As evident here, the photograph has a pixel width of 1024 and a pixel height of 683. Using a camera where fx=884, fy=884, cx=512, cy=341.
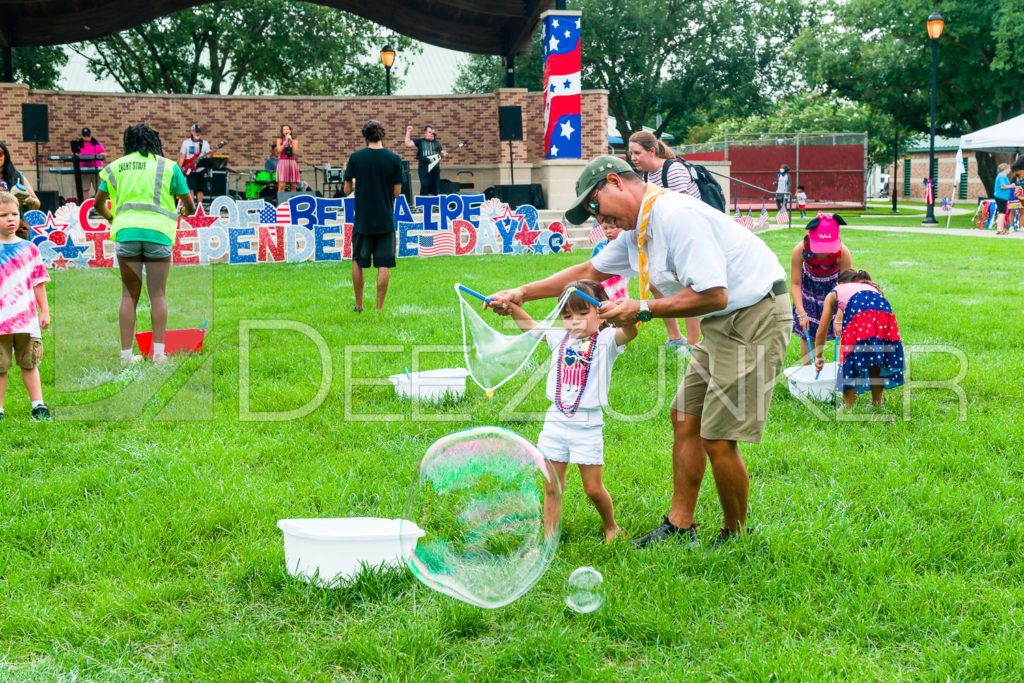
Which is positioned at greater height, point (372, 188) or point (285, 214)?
point (285, 214)

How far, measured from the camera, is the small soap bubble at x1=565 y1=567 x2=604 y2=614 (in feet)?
10.6

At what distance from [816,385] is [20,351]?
5299 millimetres

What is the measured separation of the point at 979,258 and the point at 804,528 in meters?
13.2

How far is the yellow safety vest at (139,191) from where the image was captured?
7.12 m

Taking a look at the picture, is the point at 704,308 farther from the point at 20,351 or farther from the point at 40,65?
the point at 40,65

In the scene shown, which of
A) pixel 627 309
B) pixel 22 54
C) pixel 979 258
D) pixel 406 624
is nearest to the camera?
pixel 406 624

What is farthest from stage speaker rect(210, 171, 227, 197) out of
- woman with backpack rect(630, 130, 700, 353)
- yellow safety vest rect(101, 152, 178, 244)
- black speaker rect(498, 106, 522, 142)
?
woman with backpack rect(630, 130, 700, 353)

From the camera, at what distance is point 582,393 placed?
380cm

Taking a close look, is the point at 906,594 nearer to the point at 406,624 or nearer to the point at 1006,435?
the point at 406,624

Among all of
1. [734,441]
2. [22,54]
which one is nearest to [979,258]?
[734,441]

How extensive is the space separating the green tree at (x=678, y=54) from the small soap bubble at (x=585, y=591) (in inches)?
1663

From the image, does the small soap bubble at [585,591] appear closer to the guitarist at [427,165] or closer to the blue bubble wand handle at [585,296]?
the blue bubble wand handle at [585,296]

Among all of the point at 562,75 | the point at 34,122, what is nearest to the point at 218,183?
the point at 34,122

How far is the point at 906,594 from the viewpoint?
337 cm
